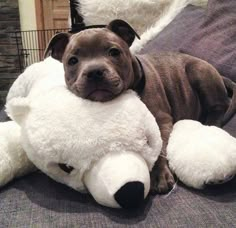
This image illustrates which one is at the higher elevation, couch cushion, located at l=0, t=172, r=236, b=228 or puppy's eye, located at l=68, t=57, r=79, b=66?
puppy's eye, located at l=68, t=57, r=79, b=66

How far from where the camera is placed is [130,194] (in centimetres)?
76

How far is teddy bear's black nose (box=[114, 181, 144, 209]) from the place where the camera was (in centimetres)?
75

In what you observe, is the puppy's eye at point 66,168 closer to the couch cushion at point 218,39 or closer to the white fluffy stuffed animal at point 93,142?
the white fluffy stuffed animal at point 93,142

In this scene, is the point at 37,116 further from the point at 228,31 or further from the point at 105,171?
the point at 228,31

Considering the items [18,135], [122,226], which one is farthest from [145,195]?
[18,135]

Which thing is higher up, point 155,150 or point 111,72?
point 111,72

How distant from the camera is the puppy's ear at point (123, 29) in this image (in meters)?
1.10

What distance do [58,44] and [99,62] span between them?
241mm

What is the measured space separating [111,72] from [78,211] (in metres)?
0.36

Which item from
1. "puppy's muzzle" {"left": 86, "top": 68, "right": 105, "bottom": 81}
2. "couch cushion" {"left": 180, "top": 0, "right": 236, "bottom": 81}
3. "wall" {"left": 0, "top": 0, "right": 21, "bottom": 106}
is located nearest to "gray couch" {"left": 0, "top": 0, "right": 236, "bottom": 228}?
"puppy's muzzle" {"left": 86, "top": 68, "right": 105, "bottom": 81}

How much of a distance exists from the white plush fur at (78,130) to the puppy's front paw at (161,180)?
5 centimetres

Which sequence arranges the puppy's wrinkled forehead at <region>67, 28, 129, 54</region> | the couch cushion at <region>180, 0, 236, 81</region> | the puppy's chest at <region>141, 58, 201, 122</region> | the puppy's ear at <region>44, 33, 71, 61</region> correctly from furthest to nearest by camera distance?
the couch cushion at <region>180, 0, 236, 81</region> < the puppy's chest at <region>141, 58, 201, 122</region> < the puppy's ear at <region>44, 33, 71, 61</region> < the puppy's wrinkled forehead at <region>67, 28, 129, 54</region>

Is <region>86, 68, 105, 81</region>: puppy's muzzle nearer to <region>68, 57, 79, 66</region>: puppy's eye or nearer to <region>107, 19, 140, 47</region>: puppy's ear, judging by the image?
<region>68, 57, 79, 66</region>: puppy's eye

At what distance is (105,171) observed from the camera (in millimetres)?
777
